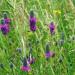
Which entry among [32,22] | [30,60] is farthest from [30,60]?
[32,22]

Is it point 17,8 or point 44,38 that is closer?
point 17,8

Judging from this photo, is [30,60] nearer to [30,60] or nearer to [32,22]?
[30,60]

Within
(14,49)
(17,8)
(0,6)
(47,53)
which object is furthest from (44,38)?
(0,6)

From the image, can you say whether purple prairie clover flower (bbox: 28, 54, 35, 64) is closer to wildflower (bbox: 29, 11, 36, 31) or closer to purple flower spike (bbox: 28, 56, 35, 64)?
purple flower spike (bbox: 28, 56, 35, 64)

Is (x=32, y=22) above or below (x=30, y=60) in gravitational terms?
above

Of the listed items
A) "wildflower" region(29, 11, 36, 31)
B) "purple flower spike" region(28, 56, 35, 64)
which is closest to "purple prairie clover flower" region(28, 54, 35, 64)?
"purple flower spike" region(28, 56, 35, 64)

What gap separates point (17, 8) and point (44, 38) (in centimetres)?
36

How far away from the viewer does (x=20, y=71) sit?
161 centimetres

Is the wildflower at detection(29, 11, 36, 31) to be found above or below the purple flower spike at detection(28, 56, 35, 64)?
above

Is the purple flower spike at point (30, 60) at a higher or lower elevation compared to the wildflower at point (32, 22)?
lower

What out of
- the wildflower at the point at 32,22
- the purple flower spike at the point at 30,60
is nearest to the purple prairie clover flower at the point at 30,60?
the purple flower spike at the point at 30,60

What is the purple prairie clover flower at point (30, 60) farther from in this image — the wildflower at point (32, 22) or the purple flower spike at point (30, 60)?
the wildflower at point (32, 22)

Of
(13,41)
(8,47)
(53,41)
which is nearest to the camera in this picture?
(53,41)

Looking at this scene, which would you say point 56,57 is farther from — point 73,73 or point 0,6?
point 0,6
